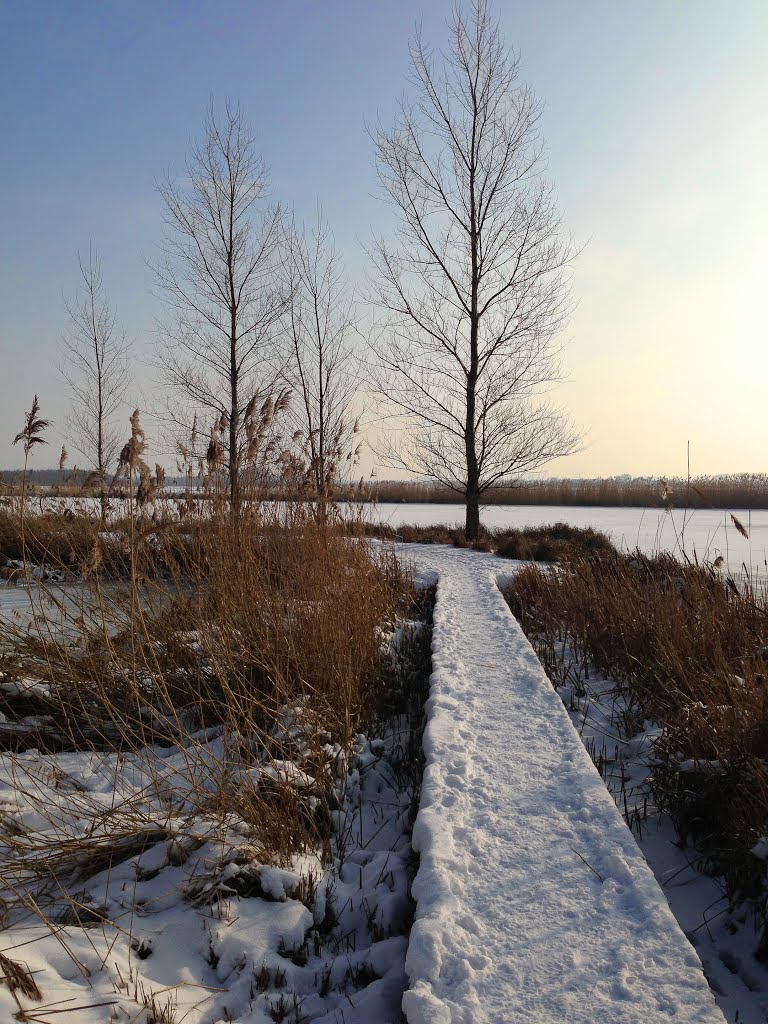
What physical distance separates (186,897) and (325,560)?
262cm

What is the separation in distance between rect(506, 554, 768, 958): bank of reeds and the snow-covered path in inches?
16.6

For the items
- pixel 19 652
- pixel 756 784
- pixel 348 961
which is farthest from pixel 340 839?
pixel 19 652

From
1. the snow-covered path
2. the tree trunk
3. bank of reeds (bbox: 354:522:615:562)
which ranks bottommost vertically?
the snow-covered path

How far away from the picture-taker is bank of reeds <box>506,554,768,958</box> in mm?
2426

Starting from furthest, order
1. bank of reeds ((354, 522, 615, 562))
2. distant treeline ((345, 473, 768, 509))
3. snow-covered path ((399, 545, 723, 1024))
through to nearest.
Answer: distant treeline ((345, 473, 768, 509))
bank of reeds ((354, 522, 615, 562))
snow-covered path ((399, 545, 723, 1024))

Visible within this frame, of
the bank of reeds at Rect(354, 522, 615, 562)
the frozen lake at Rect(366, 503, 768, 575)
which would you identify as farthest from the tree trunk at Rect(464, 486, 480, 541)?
the frozen lake at Rect(366, 503, 768, 575)

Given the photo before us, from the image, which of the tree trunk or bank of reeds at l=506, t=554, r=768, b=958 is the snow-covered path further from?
the tree trunk

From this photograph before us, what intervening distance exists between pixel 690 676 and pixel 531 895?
2139 mm

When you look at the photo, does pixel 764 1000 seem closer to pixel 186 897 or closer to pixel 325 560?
pixel 186 897

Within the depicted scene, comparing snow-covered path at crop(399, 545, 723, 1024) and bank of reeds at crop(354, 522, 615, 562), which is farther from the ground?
bank of reeds at crop(354, 522, 615, 562)

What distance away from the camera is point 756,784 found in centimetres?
241

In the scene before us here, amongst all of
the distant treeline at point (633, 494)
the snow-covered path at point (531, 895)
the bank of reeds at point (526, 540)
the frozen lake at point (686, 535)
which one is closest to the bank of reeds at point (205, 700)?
the snow-covered path at point (531, 895)

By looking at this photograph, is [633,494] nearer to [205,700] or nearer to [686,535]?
[686,535]

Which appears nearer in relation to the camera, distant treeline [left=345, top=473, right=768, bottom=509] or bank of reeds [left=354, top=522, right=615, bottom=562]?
bank of reeds [left=354, top=522, right=615, bottom=562]
